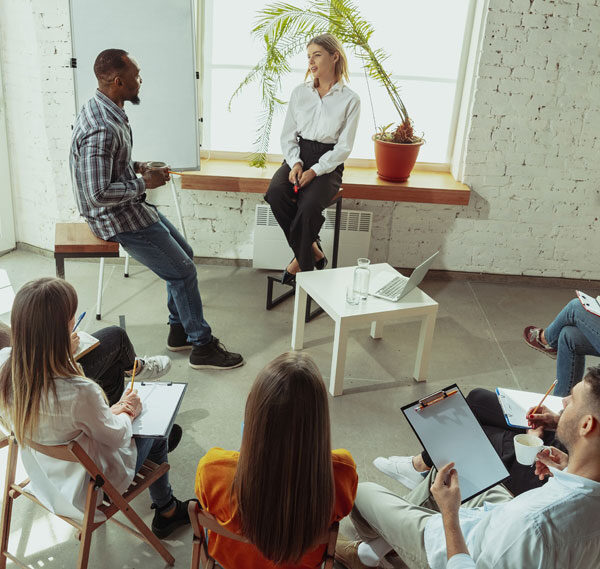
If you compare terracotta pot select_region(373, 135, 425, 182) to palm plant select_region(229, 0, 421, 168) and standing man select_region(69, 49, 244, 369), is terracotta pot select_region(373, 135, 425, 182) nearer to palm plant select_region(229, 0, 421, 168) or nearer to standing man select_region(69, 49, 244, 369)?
palm plant select_region(229, 0, 421, 168)

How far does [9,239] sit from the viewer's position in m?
4.57

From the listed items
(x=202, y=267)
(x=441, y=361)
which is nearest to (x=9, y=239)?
(x=202, y=267)

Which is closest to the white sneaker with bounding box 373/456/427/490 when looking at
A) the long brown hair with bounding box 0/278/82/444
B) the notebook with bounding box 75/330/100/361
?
the notebook with bounding box 75/330/100/361

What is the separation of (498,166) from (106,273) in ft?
9.24

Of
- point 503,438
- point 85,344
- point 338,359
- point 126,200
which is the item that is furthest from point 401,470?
point 126,200

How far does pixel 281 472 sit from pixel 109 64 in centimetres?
220

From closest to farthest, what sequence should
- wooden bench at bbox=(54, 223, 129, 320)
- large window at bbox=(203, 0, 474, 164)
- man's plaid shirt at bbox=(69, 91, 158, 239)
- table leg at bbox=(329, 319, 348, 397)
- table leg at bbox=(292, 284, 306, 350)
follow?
man's plaid shirt at bbox=(69, 91, 158, 239) → table leg at bbox=(329, 319, 348, 397) → wooden bench at bbox=(54, 223, 129, 320) → table leg at bbox=(292, 284, 306, 350) → large window at bbox=(203, 0, 474, 164)

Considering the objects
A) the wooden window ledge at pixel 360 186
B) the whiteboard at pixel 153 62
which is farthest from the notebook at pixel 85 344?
the wooden window ledge at pixel 360 186

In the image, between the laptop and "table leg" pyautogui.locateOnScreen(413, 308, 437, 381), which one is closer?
→ the laptop

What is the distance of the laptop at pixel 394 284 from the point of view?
3.19m

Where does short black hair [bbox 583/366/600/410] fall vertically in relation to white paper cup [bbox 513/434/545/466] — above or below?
above

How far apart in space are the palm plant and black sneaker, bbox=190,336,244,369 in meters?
1.43

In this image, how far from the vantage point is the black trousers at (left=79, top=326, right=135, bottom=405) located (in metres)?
2.45

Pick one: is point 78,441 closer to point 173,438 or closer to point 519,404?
point 173,438
